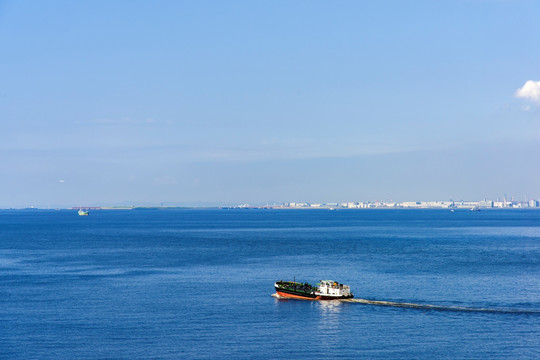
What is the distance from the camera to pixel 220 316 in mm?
79938

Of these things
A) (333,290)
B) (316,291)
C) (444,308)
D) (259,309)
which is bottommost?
(259,309)

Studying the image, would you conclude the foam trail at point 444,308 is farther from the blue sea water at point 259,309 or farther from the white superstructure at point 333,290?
the white superstructure at point 333,290

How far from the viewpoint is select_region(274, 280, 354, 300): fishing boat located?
93.4 meters

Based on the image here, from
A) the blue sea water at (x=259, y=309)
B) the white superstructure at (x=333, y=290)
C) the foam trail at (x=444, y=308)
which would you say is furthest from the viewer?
the white superstructure at (x=333, y=290)

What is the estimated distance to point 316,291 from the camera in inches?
3814

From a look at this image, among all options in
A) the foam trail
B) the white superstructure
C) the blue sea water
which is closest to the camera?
the blue sea water

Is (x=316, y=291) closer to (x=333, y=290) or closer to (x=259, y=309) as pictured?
(x=333, y=290)

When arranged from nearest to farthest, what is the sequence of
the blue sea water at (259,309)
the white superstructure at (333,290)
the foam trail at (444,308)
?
the blue sea water at (259,309), the foam trail at (444,308), the white superstructure at (333,290)

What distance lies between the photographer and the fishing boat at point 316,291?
307 ft

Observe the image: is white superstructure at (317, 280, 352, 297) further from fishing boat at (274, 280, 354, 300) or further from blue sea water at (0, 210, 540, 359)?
blue sea water at (0, 210, 540, 359)

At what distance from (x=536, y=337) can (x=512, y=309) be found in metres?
14.1

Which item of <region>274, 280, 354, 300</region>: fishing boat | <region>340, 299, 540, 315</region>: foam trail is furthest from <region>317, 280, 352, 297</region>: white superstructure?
<region>340, 299, 540, 315</region>: foam trail

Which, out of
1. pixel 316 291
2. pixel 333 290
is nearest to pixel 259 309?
pixel 333 290

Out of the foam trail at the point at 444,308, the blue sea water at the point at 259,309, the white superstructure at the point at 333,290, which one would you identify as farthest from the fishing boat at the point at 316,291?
the foam trail at the point at 444,308
